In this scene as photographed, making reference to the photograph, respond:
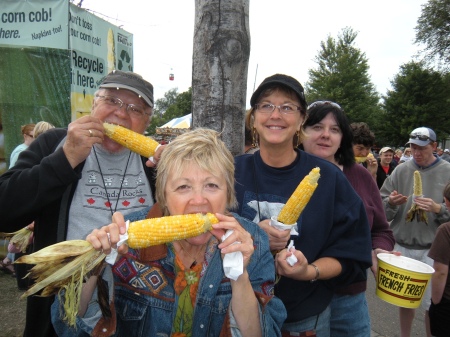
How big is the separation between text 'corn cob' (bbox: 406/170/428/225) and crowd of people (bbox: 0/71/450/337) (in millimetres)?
1584

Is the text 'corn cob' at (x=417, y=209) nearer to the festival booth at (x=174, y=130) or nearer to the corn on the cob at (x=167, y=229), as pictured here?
the festival booth at (x=174, y=130)

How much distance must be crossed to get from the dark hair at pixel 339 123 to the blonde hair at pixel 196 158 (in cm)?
111

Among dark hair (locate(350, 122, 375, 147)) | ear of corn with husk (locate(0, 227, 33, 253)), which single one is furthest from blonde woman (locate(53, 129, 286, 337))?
dark hair (locate(350, 122, 375, 147))

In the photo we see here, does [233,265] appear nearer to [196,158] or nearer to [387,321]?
[196,158]

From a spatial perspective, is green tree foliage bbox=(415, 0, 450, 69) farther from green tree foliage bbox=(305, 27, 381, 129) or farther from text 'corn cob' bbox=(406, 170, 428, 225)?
text 'corn cob' bbox=(406, 170, 428, 225)

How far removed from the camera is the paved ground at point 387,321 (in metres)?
3.98

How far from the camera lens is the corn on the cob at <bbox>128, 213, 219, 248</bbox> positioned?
1.39 metres

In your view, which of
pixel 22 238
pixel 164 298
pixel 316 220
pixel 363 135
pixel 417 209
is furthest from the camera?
pixel 363 135

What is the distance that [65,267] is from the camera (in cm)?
134

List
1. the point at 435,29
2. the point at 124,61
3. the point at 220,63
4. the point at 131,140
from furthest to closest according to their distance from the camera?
the point at 435,29
the point at 124,61
the point at 220,63
the point at 131,140

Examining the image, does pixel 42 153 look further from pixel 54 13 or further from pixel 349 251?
pixel 54 13

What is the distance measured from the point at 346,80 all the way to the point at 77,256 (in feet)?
141

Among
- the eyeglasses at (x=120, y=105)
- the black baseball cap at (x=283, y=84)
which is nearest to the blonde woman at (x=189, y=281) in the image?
the black baseball cap at (x=283, y=84)

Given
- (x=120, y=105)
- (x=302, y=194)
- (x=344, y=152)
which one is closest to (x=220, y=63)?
(x=120, y=105)
